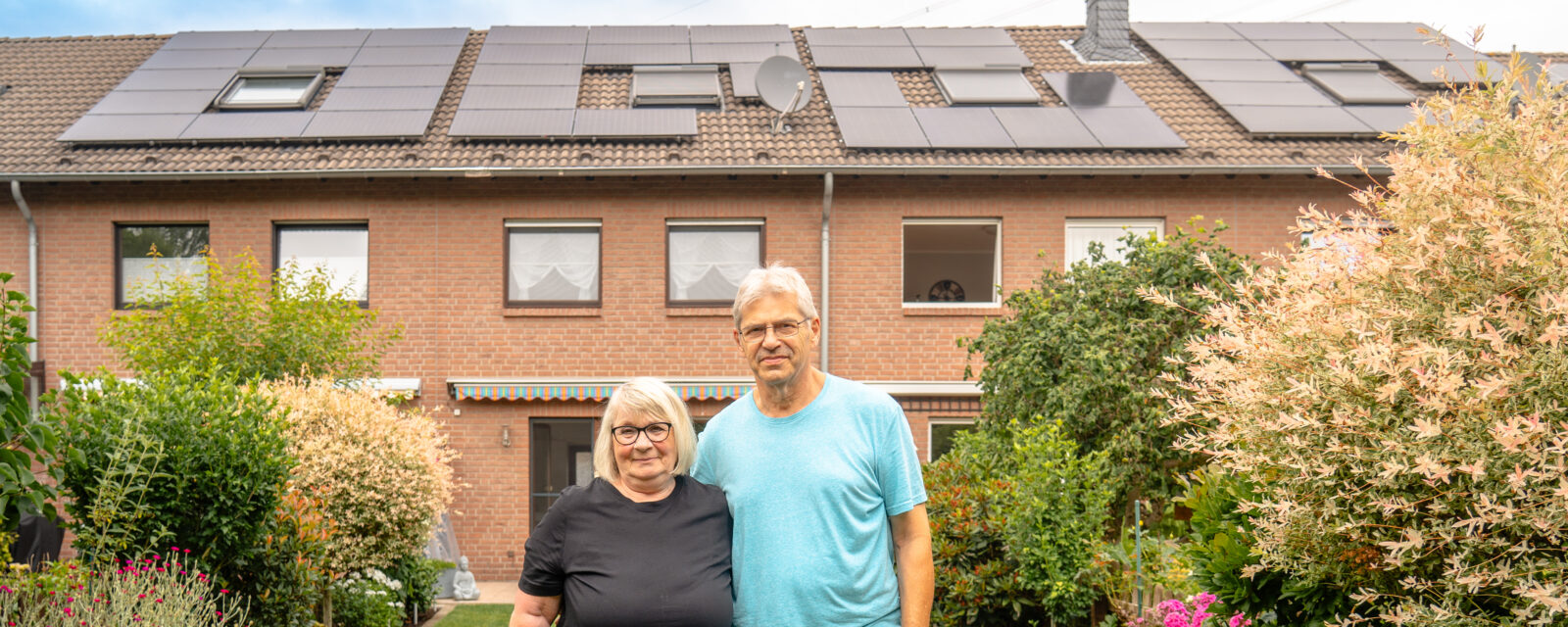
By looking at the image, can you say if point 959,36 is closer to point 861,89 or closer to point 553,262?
point 861,89

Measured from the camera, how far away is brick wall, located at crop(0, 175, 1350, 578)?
12.4 m

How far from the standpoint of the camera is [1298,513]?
2936 millimetres

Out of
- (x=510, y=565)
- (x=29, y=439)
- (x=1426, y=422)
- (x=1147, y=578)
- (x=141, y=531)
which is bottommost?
(x=510, y=565)

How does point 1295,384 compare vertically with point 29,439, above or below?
above

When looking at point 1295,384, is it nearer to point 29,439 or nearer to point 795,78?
point 29,439

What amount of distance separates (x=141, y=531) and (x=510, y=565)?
7059 mm

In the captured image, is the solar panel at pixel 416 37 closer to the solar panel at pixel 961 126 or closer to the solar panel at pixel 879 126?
the solar panel at pixel 879 126

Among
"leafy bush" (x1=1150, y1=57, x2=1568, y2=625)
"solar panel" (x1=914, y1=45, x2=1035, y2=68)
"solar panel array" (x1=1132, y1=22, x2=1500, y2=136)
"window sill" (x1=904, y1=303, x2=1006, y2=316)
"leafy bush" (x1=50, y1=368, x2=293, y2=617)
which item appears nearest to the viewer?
"leafy bush" (x1=1150, y1=57, x2=1568, y2=625)

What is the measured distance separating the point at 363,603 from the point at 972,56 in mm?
11167

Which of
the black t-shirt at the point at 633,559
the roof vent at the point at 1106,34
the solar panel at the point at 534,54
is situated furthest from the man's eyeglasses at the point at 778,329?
the roof vent at the point at 1106,34

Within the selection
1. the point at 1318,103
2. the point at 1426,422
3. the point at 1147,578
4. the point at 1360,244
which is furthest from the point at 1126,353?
the point at 1318,103

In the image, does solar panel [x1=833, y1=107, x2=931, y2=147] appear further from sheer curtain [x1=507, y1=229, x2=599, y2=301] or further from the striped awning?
sheer curtain [x1=507, y1=229, x2=599, y2=301]

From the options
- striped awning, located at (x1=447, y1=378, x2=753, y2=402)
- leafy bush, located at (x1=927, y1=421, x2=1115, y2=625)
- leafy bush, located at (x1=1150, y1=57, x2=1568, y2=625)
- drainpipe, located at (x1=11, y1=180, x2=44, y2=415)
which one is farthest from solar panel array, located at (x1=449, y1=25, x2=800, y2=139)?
leafy bush, located at (x1=1150, y1=57, x2=1568, y2=625)

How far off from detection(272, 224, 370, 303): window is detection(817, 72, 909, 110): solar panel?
623 centimetres
